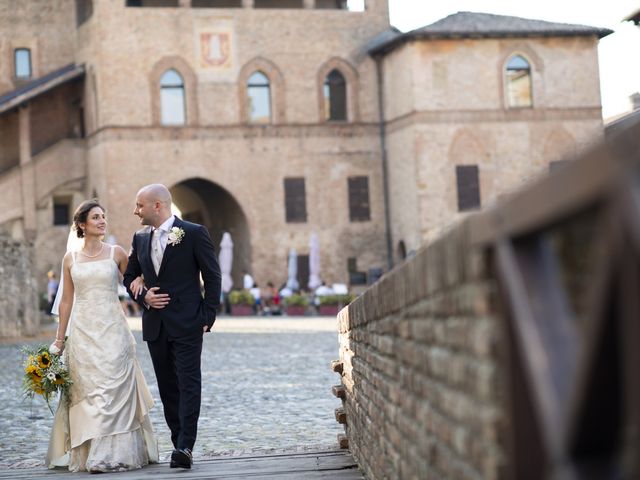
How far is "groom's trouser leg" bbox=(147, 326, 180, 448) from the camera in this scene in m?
8.65

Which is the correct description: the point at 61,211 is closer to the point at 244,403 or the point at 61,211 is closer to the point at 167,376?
the point at 244,403

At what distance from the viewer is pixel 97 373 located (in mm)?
8844

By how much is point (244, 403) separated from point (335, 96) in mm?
32132

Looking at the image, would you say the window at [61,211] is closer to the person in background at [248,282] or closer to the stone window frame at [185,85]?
the stone window frame at [185,85]

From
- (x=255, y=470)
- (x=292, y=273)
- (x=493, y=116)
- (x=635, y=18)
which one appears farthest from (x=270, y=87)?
(x=255, y=470)

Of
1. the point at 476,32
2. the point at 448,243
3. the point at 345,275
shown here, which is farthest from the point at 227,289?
the point at 448,243

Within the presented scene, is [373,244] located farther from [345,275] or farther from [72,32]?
[72,32]

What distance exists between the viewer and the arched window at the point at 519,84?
144 feet

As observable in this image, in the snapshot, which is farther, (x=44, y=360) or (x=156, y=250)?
(x=44, y=360)

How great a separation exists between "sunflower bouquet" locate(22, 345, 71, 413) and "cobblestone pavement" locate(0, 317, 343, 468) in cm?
56

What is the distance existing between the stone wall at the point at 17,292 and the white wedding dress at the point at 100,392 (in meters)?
17.8

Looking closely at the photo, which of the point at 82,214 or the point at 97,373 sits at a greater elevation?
the point at 82,214

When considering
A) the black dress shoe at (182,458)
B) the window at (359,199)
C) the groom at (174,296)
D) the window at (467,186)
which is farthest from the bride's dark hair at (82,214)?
the window at (359,199)

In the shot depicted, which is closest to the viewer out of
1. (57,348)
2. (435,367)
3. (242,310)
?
(435,367)
